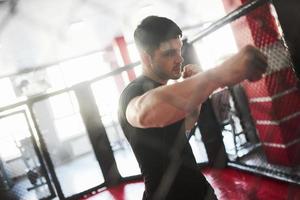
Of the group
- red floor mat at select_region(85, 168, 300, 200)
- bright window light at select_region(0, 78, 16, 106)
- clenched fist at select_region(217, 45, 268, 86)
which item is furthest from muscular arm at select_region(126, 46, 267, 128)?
bright window light at select_region(0, 78, 16, 106)

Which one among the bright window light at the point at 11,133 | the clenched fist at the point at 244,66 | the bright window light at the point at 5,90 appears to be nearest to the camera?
the clenched fist at the point at 244,66

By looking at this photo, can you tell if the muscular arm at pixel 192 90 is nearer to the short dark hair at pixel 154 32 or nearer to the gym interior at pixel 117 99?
the short dark hair at pixel 154 32

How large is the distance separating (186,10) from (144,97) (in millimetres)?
10964

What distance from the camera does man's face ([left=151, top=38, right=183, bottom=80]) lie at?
1.35 metres

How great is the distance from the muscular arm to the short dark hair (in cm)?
39

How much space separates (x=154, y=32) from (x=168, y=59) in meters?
0.13

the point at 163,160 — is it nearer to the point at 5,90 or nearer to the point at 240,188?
the point at 240,188

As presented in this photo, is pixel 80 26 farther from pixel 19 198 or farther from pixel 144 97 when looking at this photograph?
pixel 144 97

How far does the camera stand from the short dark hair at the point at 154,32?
1.34m

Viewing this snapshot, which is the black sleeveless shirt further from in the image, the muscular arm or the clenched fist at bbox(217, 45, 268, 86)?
the clenched fist at bbox(217, 45, 268, 86)

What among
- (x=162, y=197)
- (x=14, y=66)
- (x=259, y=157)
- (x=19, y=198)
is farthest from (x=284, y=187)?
(x=14, y=66)

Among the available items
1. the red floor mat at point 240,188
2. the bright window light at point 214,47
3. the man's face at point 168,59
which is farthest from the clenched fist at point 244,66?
the bright window light at point 214,47

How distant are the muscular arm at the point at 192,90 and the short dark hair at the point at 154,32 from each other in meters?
0.39

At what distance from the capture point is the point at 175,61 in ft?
4.54
